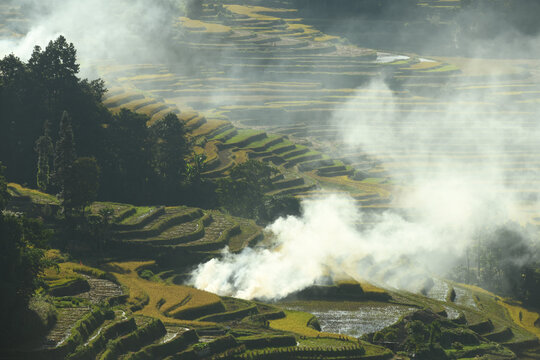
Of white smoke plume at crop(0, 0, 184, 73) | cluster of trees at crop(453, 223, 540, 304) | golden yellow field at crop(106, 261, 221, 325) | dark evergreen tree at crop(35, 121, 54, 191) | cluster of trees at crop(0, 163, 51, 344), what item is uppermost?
white smoke plume at crop(0, 0, 184, 73)

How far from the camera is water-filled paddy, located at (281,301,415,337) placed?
7075cm

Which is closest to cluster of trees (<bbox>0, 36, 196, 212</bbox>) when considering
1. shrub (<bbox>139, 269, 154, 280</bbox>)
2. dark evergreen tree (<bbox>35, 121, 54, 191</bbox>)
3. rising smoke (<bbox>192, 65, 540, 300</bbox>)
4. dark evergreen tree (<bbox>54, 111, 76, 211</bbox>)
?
dark evergreen tree (<bbox>35, 121, 54, 191</bbox>)

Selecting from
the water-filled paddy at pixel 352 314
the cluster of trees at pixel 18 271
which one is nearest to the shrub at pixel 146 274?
the water-filled paddy at pixel 352 314

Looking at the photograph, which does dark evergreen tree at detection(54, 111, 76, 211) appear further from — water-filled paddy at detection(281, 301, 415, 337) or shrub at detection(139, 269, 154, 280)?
water-filled paddy at detection(281, 301, 415, 337)

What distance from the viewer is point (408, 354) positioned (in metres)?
64.6

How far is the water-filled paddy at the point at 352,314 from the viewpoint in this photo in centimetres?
7075

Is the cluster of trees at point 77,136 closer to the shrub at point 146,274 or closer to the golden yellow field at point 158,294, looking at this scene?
the shrub at point 146,274

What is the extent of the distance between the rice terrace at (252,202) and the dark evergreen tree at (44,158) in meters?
0.25

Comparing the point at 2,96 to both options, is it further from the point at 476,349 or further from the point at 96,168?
the point at 476,349

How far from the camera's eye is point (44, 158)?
3713 inches

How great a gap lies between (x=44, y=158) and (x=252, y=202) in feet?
82.0

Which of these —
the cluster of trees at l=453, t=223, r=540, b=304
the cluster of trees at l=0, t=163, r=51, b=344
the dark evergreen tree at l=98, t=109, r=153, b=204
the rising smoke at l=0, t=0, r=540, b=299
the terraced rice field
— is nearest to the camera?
the cluster of trees at l=0, t=163, r=51, b=344

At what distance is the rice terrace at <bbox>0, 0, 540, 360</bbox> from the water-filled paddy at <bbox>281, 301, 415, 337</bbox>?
32cm

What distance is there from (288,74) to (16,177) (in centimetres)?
9732
